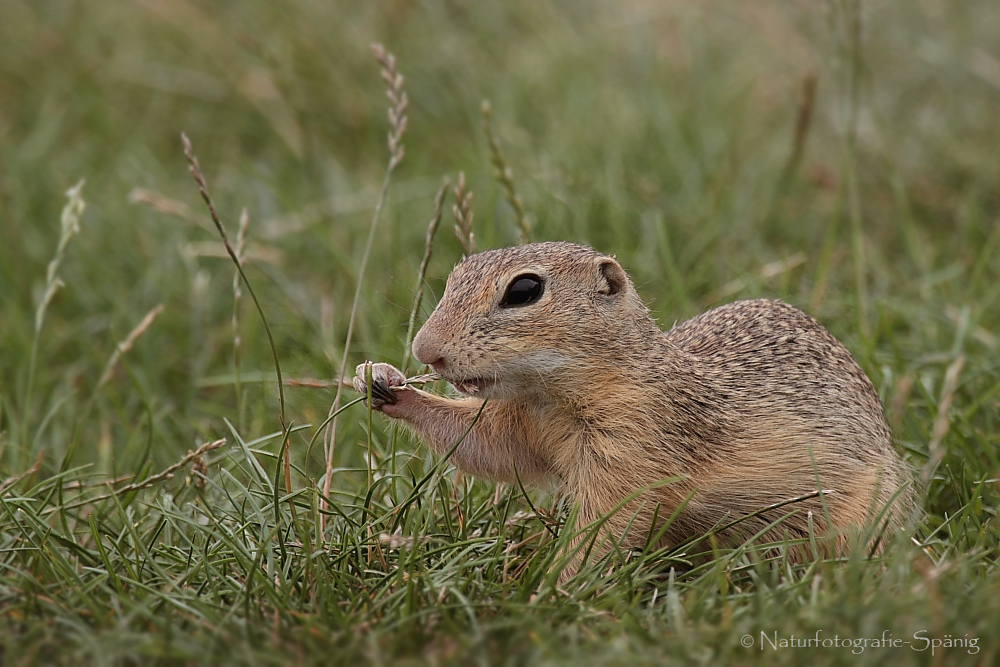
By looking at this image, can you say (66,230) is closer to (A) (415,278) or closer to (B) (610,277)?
(A) (415,278)

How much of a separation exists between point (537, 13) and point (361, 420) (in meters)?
5.11

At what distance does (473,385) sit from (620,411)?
0.50 m

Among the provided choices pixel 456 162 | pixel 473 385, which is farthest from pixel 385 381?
pixel 456 162

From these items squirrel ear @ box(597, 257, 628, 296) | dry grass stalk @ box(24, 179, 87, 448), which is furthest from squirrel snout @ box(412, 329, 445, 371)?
dry grass stalk @ box(24, 179, 87, 448)

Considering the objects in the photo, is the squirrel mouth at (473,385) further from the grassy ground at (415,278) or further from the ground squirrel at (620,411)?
the grassy ground at (415,278)

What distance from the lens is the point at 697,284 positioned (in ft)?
17.9

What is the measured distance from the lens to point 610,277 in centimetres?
370

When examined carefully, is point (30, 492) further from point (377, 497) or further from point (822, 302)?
point (822, 302)

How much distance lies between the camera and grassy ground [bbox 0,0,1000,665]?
2.89 metres

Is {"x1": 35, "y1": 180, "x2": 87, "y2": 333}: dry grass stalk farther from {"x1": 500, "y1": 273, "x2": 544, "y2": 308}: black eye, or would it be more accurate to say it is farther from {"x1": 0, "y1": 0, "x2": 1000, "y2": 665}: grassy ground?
{"x1": 500, "y1": 273, "x2": 544, "y2": 308}: black eye

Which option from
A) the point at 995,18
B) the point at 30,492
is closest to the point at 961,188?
the point at 995,18

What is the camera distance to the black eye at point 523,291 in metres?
3.45

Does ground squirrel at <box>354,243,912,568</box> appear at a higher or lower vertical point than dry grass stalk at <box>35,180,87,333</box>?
lower

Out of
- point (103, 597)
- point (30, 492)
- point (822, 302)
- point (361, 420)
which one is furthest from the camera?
point (822, 302)
